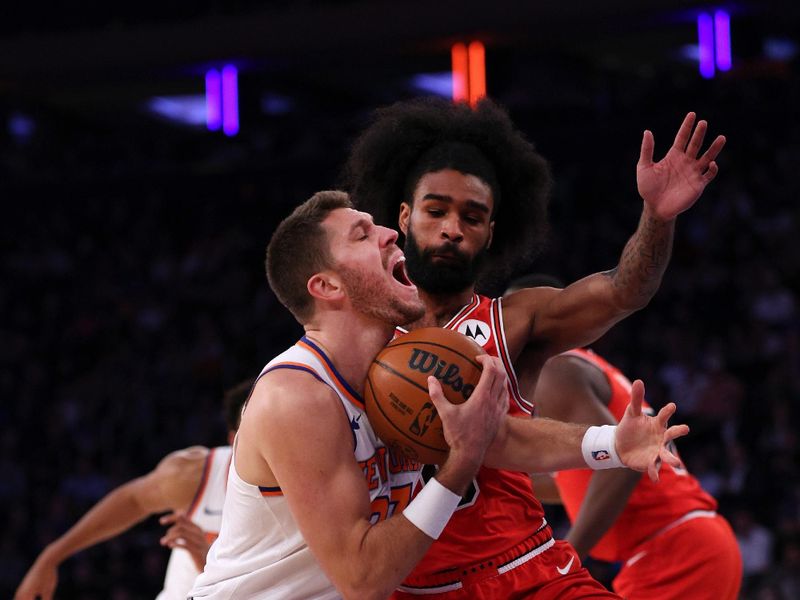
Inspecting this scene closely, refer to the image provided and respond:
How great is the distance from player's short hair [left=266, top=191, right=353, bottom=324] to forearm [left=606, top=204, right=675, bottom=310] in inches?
34.5

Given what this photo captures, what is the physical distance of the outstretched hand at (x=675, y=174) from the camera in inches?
130

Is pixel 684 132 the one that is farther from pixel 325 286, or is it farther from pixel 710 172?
pixel 325 286

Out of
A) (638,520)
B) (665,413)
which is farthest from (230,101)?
(665,413)

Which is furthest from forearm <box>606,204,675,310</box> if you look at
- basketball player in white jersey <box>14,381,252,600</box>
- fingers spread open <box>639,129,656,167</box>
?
basketball player in white jersey <box>14,381,252,600</box>

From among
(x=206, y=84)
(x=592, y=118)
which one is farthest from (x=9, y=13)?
(x=592, y=118)

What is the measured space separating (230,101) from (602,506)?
37.3ft

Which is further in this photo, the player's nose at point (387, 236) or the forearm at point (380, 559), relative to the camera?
the player's nose at point (387, 236)

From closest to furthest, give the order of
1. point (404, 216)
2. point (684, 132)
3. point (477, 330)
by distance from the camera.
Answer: point (684, 132) < point (477, 330) < point (404, 216)

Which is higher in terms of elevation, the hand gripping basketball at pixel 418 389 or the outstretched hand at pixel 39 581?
the hand gripping basketball at pixel 418 389

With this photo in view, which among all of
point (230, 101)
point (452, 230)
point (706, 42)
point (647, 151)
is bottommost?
point (452, 230)

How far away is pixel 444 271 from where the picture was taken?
3590 millimetres

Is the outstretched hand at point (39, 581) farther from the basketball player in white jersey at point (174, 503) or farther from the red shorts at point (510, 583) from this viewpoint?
the red shorts at point (510, 583)

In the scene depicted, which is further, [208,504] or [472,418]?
[208,504]

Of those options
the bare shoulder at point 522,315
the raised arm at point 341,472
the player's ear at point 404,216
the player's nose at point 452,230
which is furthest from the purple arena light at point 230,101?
the raised arm at point 341,472
